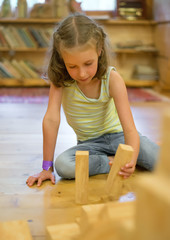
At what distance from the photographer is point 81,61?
103cm

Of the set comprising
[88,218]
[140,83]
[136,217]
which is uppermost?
[136,217]

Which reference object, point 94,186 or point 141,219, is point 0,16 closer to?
point 94,186

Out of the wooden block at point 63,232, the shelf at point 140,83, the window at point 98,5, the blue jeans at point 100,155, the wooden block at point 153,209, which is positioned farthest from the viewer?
the window at point 98,5

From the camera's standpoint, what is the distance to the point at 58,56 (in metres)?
1.18

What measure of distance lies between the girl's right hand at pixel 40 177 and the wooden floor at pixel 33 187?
0.6 inches

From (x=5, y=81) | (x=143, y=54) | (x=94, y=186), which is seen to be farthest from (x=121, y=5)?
(x=94, y=186)

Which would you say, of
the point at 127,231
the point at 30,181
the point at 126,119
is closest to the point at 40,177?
the point at 30,181

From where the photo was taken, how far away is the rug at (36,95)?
2.80 metres

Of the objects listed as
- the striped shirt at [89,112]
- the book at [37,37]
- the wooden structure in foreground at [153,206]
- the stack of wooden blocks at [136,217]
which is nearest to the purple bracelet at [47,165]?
the striped shirt at [89,112]

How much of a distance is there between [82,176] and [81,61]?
34 centimetres

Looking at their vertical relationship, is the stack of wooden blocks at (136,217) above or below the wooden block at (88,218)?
above

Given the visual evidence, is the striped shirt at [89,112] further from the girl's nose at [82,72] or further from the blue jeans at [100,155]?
the girl's nose at [82,72]

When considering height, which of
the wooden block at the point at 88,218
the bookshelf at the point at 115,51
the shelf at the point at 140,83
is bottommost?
the shelf at the point at 140,83

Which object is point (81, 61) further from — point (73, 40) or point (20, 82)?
point (20, 82)
